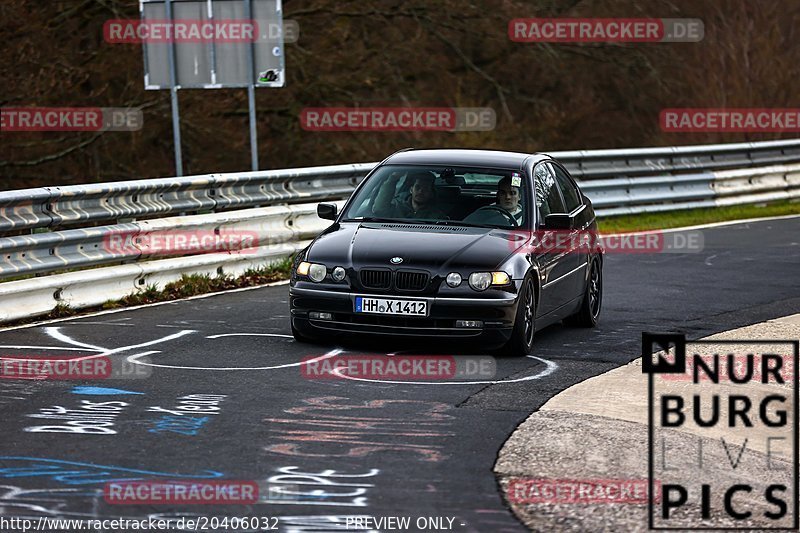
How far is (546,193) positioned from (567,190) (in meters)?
0.81

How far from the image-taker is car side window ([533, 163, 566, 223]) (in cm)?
1169

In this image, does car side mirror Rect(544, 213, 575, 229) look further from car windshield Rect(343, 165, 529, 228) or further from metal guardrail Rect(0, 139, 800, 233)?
metal guardrail Rect(0, 139, 800, 233)

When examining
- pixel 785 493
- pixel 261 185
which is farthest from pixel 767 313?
pixel 785 493

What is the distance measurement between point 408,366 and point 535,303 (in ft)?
4.42

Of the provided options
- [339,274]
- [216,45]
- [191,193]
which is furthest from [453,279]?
[216,45]

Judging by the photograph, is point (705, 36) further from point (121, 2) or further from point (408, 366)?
point (408, 366)

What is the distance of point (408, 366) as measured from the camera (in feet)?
33.0

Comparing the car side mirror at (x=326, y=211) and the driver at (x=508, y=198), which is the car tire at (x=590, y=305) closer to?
the driver at (x=508, y=198)

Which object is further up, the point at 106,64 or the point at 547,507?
the point at 106,64

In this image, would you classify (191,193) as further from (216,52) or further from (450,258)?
(450,258)

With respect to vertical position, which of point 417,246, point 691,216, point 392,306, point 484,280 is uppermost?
point 417,246

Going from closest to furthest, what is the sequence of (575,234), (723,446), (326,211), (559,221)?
1. (723,446)
2. (559,221)
3. (326,211)
4. (575,234)

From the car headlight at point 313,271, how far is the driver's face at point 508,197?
5.33 feet

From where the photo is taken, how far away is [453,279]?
1036 cm
